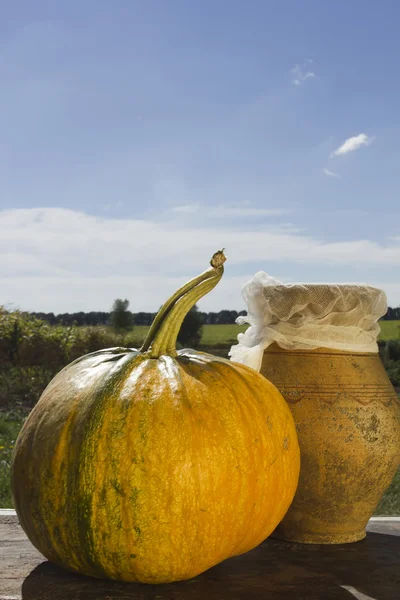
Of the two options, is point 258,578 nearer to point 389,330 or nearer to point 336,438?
point 336,438

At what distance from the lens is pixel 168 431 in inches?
68.0

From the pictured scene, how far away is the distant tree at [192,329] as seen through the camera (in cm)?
1331

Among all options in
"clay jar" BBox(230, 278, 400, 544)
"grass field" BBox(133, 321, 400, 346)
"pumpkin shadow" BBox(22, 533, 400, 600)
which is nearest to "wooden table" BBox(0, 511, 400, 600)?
"pumpkin shadow" BBox(22, 533, 400, 600)

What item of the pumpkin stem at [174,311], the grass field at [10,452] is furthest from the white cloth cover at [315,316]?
the grass field at [10,452]

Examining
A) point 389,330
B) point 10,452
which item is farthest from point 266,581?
point 389,330

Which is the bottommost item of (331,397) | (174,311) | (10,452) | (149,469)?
(10,452)

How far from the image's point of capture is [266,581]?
1.90 m

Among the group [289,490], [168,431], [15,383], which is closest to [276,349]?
[289,490]

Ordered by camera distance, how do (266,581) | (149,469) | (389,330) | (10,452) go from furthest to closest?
(389,330), (10,452), (266,581), (149,469)

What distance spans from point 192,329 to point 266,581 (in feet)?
38.2

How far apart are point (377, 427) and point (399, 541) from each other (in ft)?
1.50

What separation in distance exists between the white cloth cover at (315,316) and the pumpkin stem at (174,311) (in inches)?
16.8

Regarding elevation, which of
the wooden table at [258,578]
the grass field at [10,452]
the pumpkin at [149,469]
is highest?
the pumpkin at [149,469]

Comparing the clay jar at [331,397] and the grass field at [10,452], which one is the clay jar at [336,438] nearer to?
the clay jar at [331,397]
